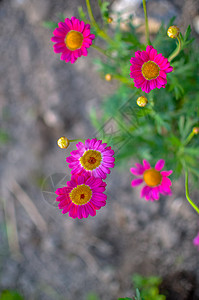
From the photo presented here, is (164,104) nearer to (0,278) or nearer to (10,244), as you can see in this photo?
(10,244)

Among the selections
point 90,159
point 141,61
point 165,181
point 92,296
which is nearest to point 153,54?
point 141,61

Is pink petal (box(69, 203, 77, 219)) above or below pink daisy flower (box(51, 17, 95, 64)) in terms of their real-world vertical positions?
below

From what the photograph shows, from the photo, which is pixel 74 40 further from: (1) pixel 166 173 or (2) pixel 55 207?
(2) pixel 55 207

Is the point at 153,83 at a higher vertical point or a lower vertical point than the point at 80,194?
higher

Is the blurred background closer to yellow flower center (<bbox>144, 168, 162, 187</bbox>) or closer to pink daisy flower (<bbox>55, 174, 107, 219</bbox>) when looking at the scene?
yellow flower center (<bbox>144, 168, 162, 187</bbox>)

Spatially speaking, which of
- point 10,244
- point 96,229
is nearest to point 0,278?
point 10,244

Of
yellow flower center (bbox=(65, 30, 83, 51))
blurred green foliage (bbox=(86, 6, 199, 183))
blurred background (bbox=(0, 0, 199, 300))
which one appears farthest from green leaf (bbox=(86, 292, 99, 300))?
yellow flower center (bbox=(65, 30, 83, 51))

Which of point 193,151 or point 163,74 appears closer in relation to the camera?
point 163,74

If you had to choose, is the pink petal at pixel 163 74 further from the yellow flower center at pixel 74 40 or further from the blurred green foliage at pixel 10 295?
the blurred green foliage at pixel 10 295
